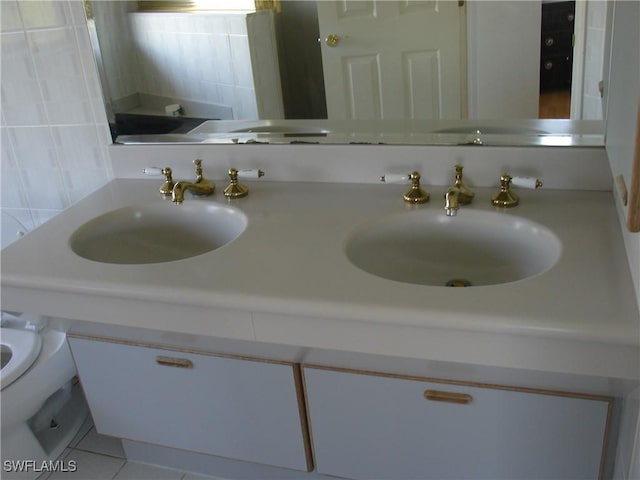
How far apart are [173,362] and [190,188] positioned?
1.48ft

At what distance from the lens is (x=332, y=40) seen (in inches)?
61.6

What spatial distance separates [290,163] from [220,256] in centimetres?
44

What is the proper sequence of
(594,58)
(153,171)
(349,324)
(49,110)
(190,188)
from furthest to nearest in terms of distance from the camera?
1. (49,110)
2. (153,171)
3. (190,188)
4. (594,58)
5. (349,324)

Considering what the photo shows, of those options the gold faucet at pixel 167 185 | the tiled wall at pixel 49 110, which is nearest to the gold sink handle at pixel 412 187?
the gold faucet at pixel 167 185

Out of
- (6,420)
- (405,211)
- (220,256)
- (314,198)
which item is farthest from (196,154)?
(6,420)

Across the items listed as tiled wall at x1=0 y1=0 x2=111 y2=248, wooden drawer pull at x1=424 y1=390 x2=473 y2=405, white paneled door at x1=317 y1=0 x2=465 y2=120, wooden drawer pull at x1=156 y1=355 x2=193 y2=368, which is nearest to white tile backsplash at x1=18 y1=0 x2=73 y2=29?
tiled wall at x1=0 y1=0 x2=111 y2=248

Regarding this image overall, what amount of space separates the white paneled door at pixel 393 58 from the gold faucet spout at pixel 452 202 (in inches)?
8.4

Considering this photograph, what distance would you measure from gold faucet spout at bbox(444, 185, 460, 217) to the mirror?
171 mm

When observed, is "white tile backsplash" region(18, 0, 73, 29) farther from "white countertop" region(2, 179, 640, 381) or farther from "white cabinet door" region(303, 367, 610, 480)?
"white cabinet door" region(303, 367, 610, 480)

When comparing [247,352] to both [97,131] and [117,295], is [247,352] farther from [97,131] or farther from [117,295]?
[97,131]

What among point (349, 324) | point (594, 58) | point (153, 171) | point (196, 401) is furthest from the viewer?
point (153, 171)

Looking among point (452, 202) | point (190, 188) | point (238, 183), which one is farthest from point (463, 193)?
point (190, 188)

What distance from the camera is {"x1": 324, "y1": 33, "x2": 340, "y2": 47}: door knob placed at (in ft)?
5.11

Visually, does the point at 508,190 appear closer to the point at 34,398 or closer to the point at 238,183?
the point at 238,183
